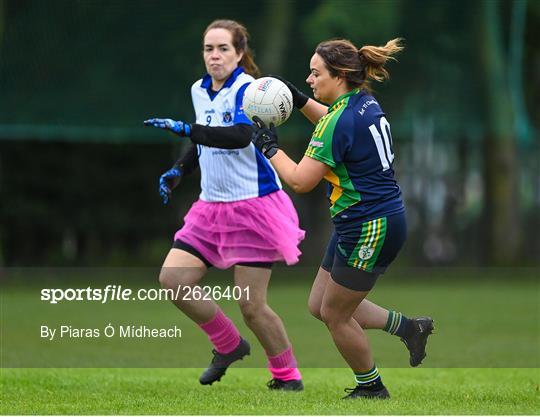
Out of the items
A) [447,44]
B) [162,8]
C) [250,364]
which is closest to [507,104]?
[447,44]

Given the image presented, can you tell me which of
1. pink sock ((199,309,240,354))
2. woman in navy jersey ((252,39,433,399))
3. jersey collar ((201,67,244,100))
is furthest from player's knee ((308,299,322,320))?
jersey collar ((201,67,244,100))

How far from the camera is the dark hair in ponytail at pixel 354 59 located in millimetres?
5957

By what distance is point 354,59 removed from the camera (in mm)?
5988

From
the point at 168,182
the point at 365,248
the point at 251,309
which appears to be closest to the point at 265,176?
the point at 168,182

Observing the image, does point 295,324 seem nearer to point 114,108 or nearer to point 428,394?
point 114,108

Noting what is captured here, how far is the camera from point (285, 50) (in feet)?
45.7

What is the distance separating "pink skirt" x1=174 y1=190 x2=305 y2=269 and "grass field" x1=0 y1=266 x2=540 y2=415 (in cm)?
80

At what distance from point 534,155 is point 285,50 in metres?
10.5

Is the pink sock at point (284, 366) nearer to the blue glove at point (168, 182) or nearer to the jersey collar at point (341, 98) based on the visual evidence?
the blue glove at point (168, 182)

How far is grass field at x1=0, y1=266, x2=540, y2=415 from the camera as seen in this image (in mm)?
6023

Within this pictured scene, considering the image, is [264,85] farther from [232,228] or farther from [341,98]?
[232,228]

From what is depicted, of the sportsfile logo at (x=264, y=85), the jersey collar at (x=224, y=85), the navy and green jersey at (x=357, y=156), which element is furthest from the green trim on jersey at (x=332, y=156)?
the jersey collar at (x=224, y=85)

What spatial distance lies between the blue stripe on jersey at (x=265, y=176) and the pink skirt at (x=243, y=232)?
43mm

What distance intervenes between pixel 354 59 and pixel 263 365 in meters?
3.59
